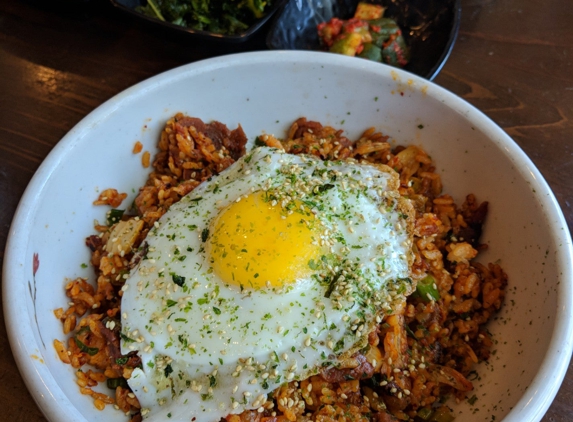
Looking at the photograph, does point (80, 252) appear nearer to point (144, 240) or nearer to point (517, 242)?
point (144, 240)

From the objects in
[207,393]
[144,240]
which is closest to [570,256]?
[207,393]

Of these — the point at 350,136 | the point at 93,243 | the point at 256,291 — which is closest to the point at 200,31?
the point at 350,136

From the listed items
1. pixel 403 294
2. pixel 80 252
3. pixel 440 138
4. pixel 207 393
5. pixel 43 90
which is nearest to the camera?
pixel 207 393

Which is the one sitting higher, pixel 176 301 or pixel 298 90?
pixel 298 90

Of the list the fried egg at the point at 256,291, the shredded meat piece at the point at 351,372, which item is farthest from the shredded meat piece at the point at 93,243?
the shredded meat piece at the point at 351,372

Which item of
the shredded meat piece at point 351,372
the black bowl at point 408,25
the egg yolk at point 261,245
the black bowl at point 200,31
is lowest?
the shredded meat piece at point 351,372

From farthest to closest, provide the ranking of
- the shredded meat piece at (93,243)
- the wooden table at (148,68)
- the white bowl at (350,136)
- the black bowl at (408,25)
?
the black bowl at (408,25)
the wooden table at (148,68)
the shredded meat piece at (93,243)
the white bowl at (350,136)

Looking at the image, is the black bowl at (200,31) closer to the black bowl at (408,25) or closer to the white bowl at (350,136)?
the black bowl at (408,25)
